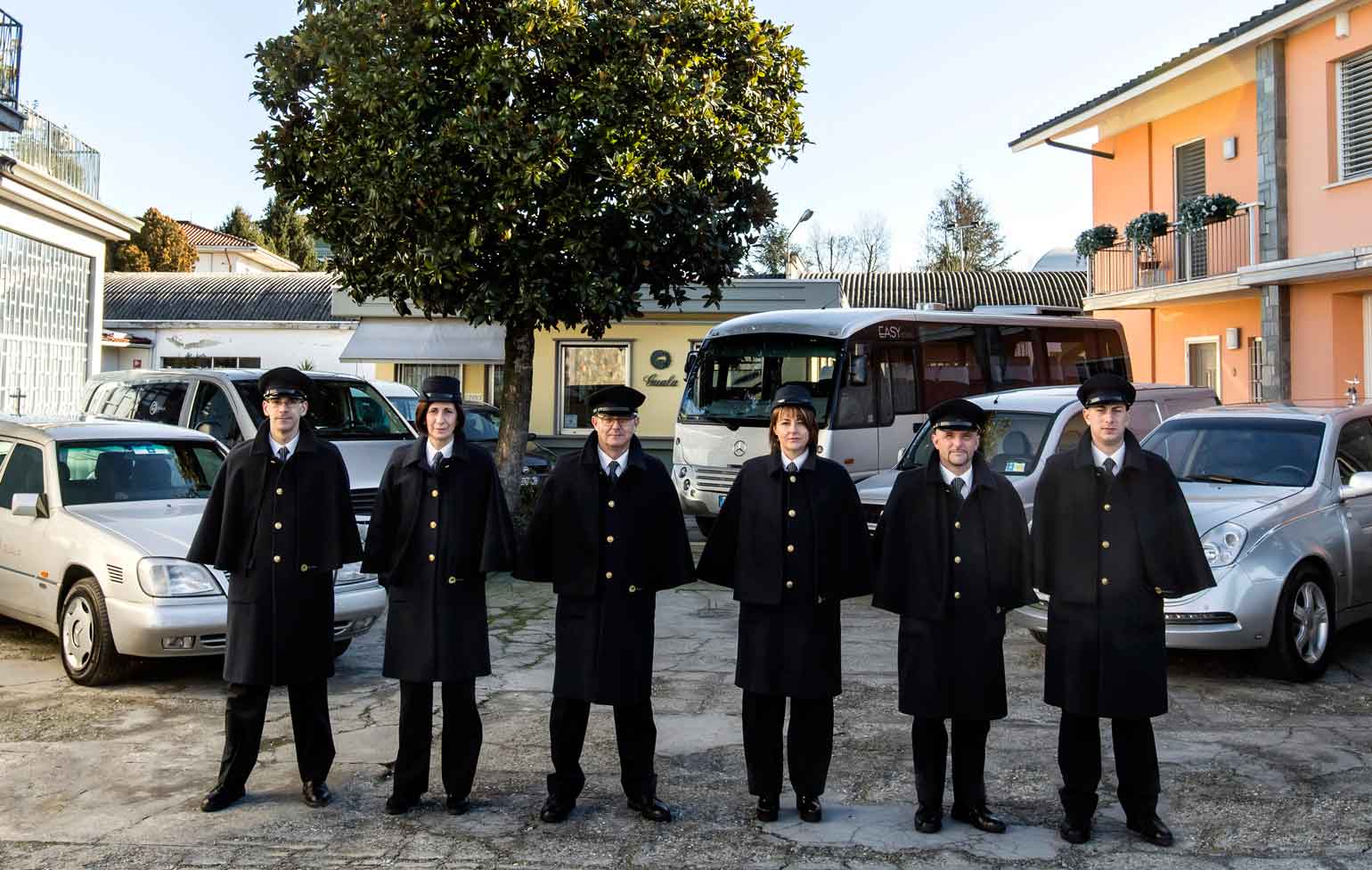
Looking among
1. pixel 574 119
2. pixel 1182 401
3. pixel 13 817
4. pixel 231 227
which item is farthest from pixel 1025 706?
pixel 231 227

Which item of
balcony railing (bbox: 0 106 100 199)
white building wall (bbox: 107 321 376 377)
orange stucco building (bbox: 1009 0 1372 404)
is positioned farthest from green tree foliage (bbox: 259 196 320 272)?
orange stucco building (bbox: 1009 0 1372 404)

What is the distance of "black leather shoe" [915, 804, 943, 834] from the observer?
5031 millimetres

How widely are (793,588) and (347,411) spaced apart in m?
7.75

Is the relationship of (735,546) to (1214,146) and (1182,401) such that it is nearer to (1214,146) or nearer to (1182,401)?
(1182,401)

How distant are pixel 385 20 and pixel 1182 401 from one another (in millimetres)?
8661

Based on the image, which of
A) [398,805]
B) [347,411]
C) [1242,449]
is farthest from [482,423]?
[398,805]

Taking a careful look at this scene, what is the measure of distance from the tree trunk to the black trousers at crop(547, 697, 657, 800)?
886cm

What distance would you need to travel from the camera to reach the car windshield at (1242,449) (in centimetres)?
844

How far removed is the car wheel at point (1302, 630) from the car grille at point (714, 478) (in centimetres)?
662

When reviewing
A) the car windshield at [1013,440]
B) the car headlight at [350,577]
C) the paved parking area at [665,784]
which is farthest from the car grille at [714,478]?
the car headlight at [350,577]

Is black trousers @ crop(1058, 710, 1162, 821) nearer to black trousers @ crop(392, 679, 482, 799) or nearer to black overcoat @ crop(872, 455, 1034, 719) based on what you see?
black overcoat @ crop(872, 455, 1034, 719)

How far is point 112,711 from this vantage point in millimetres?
6980

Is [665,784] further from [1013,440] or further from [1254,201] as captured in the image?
[1254,201]

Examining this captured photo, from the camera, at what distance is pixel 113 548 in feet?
24.3
